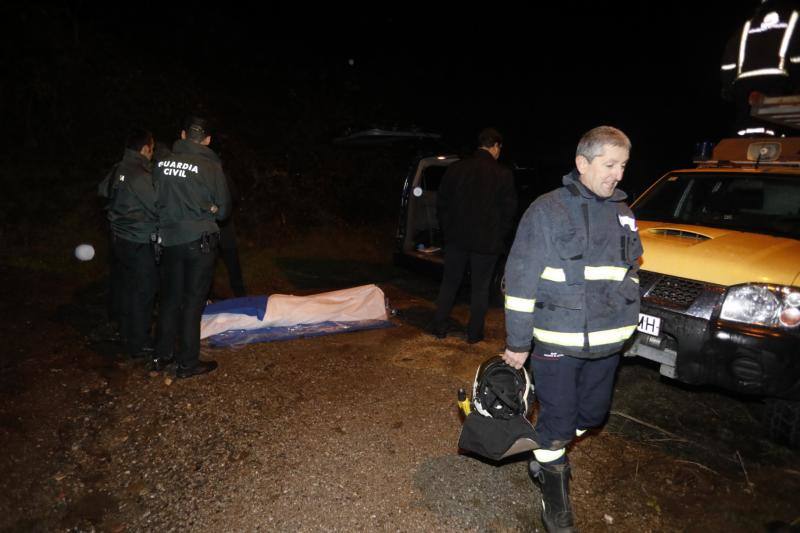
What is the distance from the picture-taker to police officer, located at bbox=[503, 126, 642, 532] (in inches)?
88.7

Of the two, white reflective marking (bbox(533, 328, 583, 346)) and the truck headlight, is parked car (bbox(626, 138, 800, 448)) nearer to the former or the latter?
the truck headlight

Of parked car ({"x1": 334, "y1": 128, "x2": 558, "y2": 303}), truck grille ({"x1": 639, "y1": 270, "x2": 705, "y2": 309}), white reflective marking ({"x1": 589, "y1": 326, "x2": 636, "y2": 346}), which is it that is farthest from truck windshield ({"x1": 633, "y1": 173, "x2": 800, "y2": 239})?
white reflective marking ({"x1": 589, "y1": 326, "x2": 636, "y2": 346})

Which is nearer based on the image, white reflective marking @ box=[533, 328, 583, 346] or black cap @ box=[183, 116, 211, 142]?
white reflective marking @ box=[533, 328, 583, 346]

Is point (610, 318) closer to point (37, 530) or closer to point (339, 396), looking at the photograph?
point (339, 396)

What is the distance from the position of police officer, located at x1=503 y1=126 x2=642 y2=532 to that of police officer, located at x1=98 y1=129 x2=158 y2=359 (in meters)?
3.07

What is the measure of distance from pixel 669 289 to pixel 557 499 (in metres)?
1.77

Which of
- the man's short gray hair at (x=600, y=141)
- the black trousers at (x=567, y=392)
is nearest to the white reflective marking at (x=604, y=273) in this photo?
the black trousers at (x=567, y=392)

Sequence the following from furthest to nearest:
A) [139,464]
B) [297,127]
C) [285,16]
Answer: [285,16] < [297,127] < [139,464]

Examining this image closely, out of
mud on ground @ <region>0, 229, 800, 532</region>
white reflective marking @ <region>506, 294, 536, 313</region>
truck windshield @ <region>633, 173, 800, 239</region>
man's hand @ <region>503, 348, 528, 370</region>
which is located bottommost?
mud on ground @ <region>0, 229, 800, 532</region>

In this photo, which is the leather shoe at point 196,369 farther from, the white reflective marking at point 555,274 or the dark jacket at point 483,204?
the white reflective marking at point 555,274

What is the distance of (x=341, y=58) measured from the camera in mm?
16109

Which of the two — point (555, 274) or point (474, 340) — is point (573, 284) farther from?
point (474, 340)

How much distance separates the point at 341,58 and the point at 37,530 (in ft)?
51.9

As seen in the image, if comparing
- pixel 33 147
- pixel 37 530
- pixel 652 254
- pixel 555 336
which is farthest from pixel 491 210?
pixel 33 147
